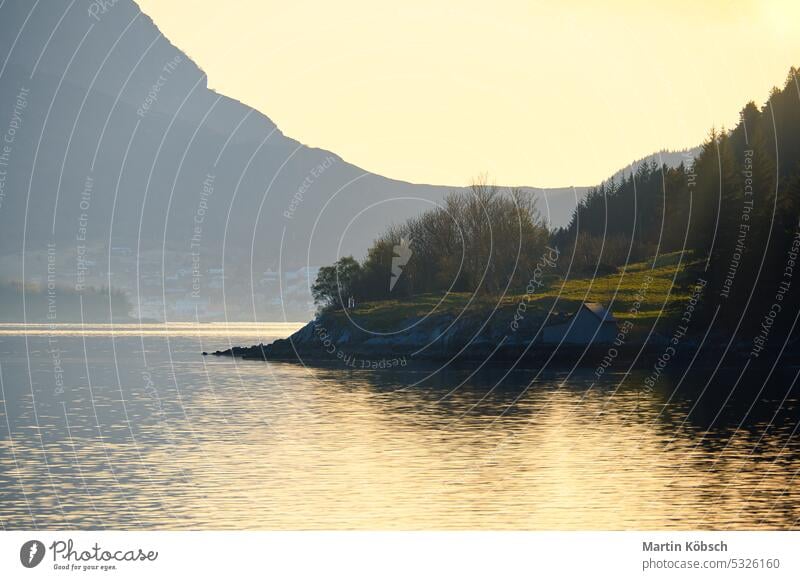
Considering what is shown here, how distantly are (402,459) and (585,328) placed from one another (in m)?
97.9

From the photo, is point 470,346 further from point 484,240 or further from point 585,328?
point 484,240

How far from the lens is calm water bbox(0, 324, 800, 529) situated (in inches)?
1756

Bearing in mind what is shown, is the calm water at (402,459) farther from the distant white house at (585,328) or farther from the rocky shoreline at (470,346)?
the distant white house at (585,328)

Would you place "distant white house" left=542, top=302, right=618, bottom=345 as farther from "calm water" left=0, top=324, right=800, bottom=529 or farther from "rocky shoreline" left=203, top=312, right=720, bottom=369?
"calm water" left=0, top=324, right=800, bottom=529

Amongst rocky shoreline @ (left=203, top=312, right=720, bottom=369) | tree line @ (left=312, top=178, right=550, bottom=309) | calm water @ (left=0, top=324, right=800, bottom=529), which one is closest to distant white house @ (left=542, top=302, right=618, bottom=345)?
rocky shoreline @ (left=203, top=312, right=720, bottom=369)

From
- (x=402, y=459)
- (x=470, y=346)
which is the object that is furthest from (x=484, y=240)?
(x=402, y=459)

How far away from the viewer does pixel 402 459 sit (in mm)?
59875

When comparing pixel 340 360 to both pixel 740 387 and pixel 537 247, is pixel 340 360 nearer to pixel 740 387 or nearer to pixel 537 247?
pixel 537 247

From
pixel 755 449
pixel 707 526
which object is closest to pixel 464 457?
pixel 755 449

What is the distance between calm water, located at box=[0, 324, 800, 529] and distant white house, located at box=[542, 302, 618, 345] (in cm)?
4310

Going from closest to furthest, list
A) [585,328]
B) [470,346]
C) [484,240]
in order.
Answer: [585,328]
[470,346]
[484,240]

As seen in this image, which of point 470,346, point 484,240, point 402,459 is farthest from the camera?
point 484,240

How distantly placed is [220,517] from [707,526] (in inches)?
662

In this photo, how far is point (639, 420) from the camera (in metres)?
79.8
